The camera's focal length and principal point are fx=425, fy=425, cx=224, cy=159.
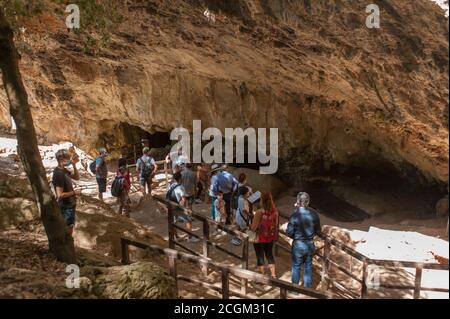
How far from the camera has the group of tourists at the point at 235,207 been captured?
5395mm

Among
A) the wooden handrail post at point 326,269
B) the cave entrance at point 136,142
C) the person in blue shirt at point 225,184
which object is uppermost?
the cave entrance at point 136,142

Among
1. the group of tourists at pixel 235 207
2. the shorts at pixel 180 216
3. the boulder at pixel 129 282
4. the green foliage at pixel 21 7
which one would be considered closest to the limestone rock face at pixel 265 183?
the group of tourists at pixel 235 207

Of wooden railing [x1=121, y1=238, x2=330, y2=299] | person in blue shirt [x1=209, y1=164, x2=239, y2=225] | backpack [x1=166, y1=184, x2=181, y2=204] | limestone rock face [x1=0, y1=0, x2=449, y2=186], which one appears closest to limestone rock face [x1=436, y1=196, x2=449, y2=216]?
limestone rock face [x1=0, y1=0, x2=449, y2=186]

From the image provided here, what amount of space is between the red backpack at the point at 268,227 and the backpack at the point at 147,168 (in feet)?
14.1

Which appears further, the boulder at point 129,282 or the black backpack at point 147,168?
the black backpack at point 147,168

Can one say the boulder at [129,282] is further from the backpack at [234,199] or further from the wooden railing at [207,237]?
the backpack at [234,199]

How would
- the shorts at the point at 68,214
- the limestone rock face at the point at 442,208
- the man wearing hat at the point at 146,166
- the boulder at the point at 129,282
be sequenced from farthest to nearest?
the man wearing hat at the point at 146,166, the limestone rock face at the point at 442,208, the shorts at the point at 68,214, the boulder at the point at 129,282

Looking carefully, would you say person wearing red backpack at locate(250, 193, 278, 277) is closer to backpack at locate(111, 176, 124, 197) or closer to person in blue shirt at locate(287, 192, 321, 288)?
person in blue shirt at locate(287, 192, 321, 288)

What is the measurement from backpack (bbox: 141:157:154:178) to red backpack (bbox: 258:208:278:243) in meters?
4.30

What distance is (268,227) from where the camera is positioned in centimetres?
582

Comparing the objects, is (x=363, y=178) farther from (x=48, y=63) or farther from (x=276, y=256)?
(x=48, y=63)

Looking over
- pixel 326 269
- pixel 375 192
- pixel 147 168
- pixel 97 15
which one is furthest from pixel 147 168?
pixel 375 192

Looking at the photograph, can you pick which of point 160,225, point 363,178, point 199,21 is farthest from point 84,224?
point 363,178
